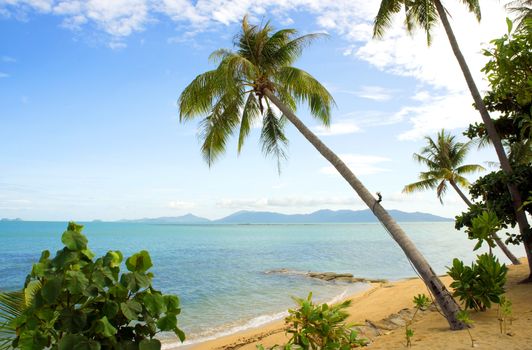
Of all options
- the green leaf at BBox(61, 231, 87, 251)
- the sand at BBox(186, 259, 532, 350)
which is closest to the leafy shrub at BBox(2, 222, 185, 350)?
the green leaf at BBox(61, 231, 87, 251)

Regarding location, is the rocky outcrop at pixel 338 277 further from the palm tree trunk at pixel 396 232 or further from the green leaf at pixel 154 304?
the green leaf at pixel 154 304

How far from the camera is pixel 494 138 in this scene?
9750 millimetres

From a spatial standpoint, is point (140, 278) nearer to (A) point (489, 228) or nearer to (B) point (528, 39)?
(B) point (528, 39)

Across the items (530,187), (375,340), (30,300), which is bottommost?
(375,340)

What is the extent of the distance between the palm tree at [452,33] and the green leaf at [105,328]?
27.1 ft

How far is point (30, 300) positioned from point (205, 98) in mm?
9027

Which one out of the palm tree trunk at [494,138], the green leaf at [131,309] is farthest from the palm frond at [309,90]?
the green leaf at [131,309]

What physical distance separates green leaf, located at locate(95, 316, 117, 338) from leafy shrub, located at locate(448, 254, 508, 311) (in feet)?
21.5

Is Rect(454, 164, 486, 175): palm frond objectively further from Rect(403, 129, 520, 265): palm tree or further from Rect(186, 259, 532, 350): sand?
Rect(186, 259, 532, 350): sand

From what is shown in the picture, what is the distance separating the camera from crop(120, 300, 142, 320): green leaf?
242 cm

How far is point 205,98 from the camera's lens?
1106cm

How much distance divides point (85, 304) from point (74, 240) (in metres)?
0.42

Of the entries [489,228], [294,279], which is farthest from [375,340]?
[294,279]

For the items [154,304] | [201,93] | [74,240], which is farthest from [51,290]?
[201,93]
